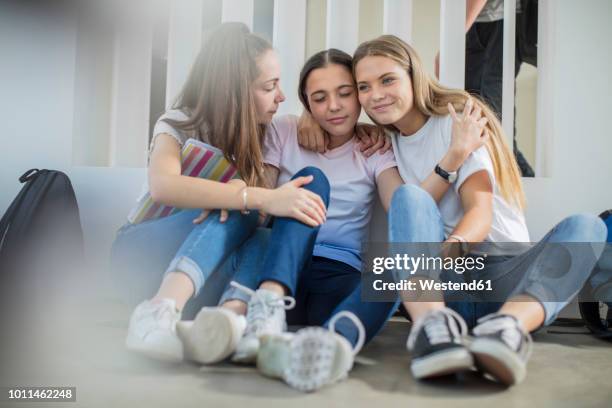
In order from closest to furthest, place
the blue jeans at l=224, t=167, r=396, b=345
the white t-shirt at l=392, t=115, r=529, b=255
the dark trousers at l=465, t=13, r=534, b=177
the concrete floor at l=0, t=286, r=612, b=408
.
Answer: the concrete floor at l=0, t=286, r=612, b=408 < the blue jeans at l=224, t=167, r=396, b=345 < the white t-shirt at l=392, t=115, r=529, b=255 < the dark trousers at l=465, t=13, r=534, b=177

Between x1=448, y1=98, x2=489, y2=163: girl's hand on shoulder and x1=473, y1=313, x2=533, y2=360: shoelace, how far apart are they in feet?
1.40

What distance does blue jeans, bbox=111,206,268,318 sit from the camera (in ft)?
3.34

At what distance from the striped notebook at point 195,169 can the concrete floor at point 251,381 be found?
0.28 metres

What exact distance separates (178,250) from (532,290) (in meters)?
0.63

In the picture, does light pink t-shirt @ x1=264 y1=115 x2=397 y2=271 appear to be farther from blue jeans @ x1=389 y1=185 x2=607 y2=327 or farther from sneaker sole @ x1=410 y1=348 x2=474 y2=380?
sneaker sole @ x1=410 y1=348 x2=474 y2=380

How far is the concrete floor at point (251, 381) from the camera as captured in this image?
693 millimetres

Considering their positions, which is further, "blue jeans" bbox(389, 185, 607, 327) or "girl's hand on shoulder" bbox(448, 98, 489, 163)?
"girl's hand on shoulder" bbox(448, 98, 489, 163)

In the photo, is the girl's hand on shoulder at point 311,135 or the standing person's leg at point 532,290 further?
the girl's hand on shoulder at point 311,135

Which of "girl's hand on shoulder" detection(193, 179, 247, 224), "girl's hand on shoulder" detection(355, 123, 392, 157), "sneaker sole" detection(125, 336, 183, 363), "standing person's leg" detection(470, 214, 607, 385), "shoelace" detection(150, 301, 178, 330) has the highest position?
"girl's hand on shoulder" detection(355, 123, 392, 157)

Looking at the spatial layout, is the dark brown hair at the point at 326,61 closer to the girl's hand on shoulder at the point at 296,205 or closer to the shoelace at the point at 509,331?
the girl's hand on shoulder at the point at 296,205

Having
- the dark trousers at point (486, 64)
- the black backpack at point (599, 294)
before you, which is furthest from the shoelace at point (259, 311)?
the dark trousers at point (486, 64)

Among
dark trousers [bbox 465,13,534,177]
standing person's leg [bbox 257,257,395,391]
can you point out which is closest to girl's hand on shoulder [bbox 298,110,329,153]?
standing person's leg [bbox 257,257,395,391]

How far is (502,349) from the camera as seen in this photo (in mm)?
700

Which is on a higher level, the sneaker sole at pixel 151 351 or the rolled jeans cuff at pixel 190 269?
the rolled jeans cuff at pixel 190 269
